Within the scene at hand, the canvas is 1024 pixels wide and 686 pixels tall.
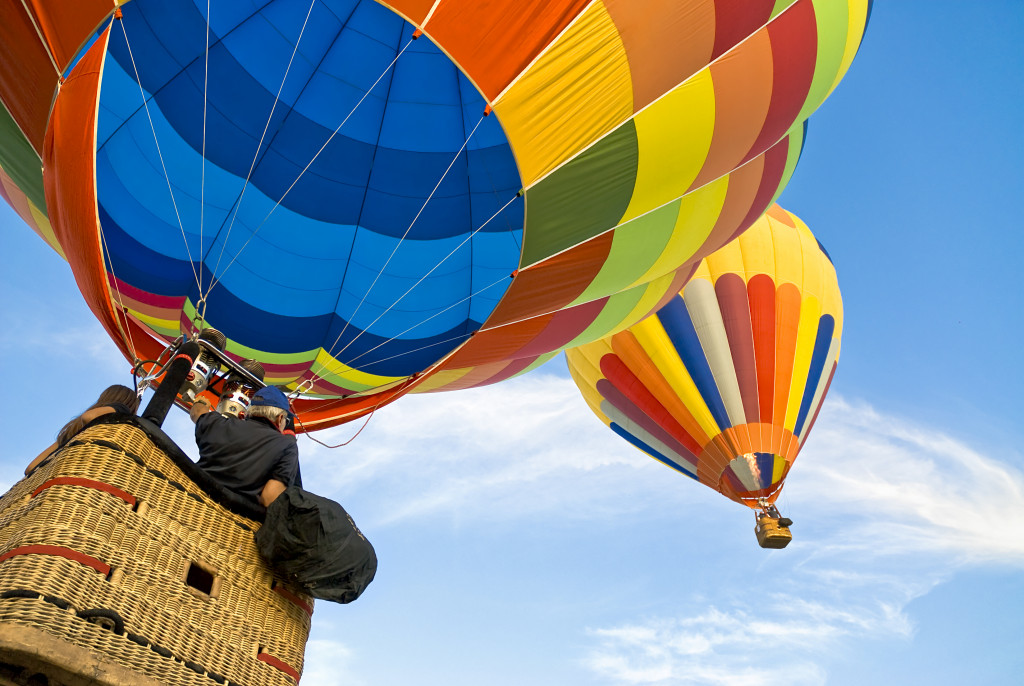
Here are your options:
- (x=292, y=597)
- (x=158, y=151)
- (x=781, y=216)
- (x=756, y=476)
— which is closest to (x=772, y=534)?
(x=756, y=476)

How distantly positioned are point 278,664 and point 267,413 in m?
0.82

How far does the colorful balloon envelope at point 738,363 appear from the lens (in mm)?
9273

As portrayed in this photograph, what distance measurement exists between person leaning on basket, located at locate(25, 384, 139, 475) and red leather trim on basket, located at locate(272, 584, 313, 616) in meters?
0.61

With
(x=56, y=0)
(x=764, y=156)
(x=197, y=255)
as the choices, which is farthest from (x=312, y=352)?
(x=764, y=156)

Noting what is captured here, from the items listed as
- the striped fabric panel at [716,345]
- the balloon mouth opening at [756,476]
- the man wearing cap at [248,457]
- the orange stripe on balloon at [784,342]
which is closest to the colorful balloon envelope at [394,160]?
the man wearing cap at [248,457]

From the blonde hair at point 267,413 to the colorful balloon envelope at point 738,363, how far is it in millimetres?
6967

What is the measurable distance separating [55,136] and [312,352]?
220 cm

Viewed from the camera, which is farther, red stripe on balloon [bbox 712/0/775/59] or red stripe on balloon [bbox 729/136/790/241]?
red stripe on balloon [bbox 729/136/790/241]

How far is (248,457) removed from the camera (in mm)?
2582

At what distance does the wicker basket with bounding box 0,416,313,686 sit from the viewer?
177cm

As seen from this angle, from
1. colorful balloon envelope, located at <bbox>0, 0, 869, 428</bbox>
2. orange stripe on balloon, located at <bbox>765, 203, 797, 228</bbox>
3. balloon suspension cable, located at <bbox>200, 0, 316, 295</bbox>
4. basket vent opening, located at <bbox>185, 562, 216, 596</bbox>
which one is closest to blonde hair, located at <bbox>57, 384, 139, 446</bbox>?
basket vent opening, located at <bbox>185, 562, 216, 596</bbox>

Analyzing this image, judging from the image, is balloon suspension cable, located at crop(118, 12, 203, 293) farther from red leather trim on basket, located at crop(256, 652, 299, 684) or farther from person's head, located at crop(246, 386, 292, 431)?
red leather trim on basket, located at crop(256, 652, 299, 684)

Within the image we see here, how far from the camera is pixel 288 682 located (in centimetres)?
229

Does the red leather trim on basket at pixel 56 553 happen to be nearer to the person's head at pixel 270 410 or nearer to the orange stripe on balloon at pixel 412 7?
the person's head at pixel 270 410
